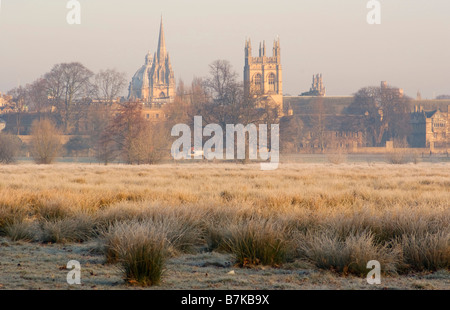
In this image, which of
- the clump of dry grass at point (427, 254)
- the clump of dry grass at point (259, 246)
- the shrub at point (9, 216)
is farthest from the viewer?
the shrub at point (9, 216)

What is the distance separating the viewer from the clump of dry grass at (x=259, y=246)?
8.33m

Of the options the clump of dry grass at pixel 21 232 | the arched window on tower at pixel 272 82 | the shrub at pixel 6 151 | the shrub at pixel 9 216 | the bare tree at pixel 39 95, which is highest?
the arched window on tower at pixel 272 82

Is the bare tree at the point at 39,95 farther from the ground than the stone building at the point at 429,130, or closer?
farther from the ground

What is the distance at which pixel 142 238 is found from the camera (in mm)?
7418

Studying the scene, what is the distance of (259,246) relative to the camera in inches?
333

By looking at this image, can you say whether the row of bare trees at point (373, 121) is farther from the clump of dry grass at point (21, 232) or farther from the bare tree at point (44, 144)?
the clump of dry grass at point (21, 232)

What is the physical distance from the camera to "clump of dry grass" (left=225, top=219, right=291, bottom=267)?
8328 mm

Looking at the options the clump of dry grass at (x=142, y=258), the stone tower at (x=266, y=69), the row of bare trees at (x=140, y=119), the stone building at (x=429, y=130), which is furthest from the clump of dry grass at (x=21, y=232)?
the stone tower at (x=266, y=69)

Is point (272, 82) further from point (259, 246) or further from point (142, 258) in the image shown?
point (142, 258)

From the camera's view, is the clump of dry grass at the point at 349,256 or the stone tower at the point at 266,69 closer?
the clump of dry grass at the point at 349,256

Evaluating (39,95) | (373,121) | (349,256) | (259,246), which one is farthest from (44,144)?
(373,121)

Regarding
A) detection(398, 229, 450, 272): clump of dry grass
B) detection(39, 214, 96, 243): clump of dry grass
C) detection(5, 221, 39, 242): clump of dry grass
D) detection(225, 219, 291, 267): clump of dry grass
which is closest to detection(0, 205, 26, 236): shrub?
detection(5, 221, 39, 242): clump of dry grass
